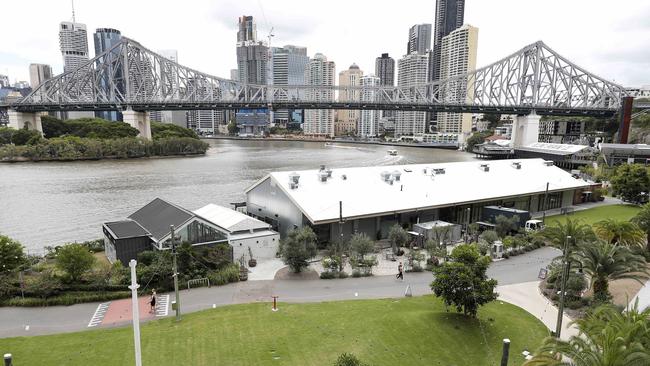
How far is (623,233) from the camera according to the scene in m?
21.9

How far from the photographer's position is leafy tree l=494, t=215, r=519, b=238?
2772 cm

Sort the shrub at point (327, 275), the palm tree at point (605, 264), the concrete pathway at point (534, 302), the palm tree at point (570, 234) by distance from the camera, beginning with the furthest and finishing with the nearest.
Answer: the shrub at point (327, 275) < the palm tree at point (570, 234) < the palm tree at point (605, 264) < the concrete pathway at point (534, 302)

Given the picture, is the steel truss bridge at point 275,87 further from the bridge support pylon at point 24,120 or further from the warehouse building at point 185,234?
the warehouse building at point 185,234

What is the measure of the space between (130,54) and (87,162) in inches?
1792

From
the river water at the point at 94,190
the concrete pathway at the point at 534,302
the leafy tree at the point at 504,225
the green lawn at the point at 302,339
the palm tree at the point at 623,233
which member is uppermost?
the palm tree at the point at 623,233

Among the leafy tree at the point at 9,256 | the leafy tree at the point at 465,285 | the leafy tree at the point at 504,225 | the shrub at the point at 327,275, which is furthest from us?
the leafy tree at the point at 504,225

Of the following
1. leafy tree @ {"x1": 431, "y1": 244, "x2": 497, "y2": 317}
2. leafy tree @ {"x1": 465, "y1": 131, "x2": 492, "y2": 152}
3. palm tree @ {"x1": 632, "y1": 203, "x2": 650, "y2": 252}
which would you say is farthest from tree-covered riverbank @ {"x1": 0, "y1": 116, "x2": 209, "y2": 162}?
palm tree @ {"x1": 632, "y1": 203, "x2": 650, "y2": 252}

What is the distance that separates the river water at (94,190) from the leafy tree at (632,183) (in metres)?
36.7

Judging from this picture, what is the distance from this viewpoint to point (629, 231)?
861 inches

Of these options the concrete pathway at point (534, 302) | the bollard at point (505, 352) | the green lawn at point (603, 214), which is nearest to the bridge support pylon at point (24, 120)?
the green lawn at point (603, 214)

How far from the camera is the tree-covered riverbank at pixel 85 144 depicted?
7894cm

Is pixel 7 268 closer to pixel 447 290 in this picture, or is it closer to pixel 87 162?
pixel 447 290

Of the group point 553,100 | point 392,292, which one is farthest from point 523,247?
point 553,100

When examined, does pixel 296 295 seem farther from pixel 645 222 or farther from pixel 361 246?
pixel 645 222
